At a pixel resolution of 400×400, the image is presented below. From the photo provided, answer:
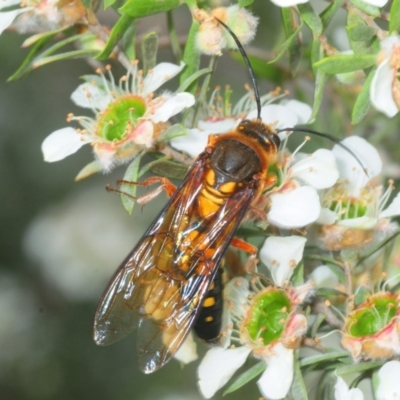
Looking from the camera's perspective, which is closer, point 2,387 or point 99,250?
point 2,387

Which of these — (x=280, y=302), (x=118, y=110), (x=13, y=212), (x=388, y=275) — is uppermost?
(x=118, y=110)

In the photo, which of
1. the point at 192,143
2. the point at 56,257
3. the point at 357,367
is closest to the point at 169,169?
the point at 192,143

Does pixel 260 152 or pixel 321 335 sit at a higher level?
pixel 260 152

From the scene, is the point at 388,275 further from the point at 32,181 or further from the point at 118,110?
the point at 32,181

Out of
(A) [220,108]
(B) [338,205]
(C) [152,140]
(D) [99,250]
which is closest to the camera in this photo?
(C) [152,140]

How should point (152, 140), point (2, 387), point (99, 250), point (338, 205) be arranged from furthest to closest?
point (99, 250) → point (2, 387) → point (338, 205) → point (152, 140)

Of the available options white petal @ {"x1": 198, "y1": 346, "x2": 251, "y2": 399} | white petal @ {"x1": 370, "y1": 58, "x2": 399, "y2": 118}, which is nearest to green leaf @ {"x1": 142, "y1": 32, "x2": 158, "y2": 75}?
white petal @ {"x1": 370, "y1": 58, "x2": 399, "y2": 118}

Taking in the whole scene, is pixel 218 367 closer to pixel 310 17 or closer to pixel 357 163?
pixel 357 163

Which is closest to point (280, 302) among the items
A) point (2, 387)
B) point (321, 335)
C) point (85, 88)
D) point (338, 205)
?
point (321, 335)
